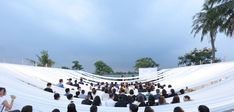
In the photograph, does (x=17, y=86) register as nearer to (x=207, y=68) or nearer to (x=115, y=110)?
(x=115, y=110)

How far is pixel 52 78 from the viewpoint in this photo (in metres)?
17.4

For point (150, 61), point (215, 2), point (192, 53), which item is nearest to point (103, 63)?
point (150, 61)

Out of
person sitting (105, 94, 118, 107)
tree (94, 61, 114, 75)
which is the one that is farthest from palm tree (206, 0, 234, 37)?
tree (94, 61, 114, 75)

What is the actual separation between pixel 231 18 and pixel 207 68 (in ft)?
13.6

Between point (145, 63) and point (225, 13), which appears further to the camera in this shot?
point (145, 63)

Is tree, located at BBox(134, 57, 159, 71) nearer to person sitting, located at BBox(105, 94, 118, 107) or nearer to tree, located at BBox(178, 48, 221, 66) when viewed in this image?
tree, located at BBox(178, 48, 221, 66)

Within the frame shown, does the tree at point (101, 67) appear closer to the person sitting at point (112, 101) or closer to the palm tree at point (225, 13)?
the palm tree at point (225, 13)

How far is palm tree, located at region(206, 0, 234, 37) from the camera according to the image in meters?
19.2

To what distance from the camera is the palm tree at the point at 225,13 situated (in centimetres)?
1925

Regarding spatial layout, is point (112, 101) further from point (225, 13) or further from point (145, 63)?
point (145, 63)

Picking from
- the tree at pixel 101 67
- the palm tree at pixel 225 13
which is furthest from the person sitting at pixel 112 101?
the tree at pixel 101 67

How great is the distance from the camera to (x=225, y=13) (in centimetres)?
1972

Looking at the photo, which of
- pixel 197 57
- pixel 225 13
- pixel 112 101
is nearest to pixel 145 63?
pixel 197 57

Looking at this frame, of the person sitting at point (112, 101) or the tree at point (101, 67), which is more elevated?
the tree at point (101, 67)
